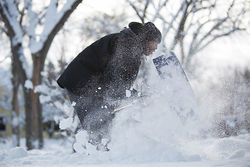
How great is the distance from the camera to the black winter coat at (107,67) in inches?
123

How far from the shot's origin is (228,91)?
224 inches

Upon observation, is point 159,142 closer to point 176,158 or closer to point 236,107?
point 176,158

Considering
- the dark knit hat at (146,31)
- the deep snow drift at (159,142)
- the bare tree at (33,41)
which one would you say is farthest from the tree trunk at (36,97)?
the dark knit hat at (146,31)

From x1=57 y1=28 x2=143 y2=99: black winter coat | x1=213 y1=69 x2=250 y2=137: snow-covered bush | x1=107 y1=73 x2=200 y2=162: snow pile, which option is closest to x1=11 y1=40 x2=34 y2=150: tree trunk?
x1=107 y1=73 x2=200 y2=162: snow pile

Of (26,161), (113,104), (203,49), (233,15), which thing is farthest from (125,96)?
(203,49)

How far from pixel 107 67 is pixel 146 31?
547mm

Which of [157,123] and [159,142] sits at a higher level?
[157,123]

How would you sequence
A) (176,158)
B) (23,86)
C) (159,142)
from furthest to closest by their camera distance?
(23,86) → (159,142) → (176,158)

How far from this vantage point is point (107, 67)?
3186 millimetres

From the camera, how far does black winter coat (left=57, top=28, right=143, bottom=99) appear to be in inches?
123

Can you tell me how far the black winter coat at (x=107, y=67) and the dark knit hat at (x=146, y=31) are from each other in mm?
75

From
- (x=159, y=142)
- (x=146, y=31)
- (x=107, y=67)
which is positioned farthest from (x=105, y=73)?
(x=159, y=142)

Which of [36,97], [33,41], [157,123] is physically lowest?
[157,123]

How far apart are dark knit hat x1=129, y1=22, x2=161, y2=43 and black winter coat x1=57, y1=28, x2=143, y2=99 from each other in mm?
75
